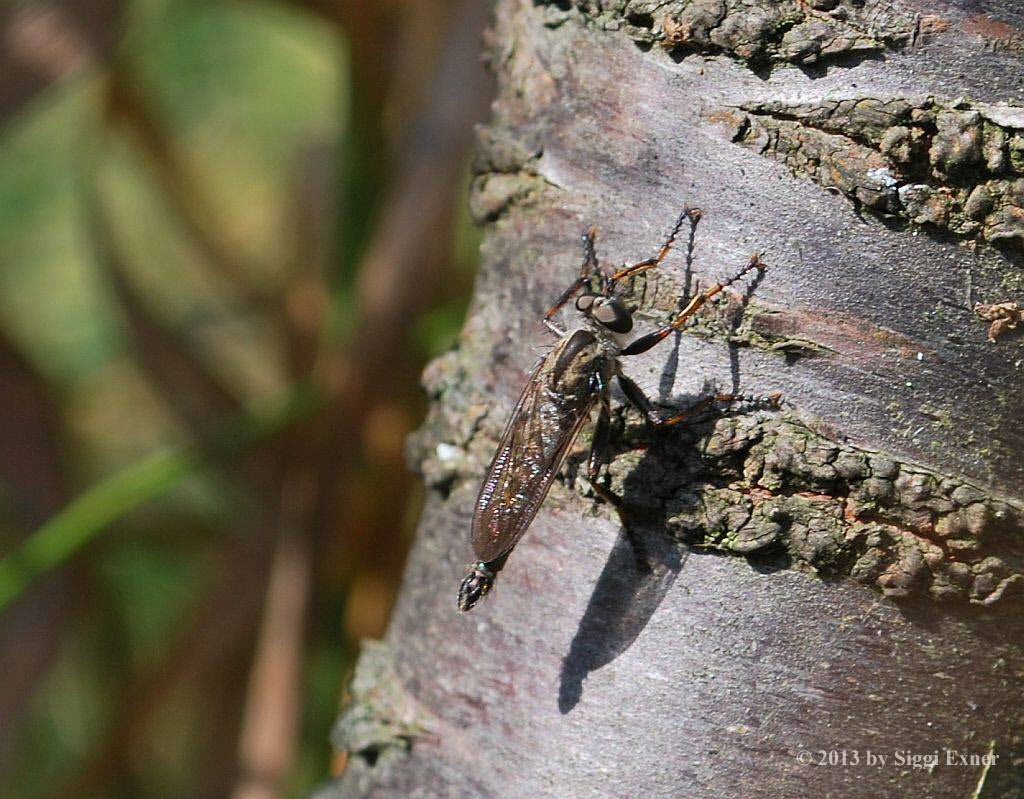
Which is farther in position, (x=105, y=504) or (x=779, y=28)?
(x=105, y=504)

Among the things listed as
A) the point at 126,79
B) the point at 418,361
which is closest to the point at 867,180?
the point at 418,361

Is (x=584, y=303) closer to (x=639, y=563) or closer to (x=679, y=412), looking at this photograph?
(x=679, y=412)

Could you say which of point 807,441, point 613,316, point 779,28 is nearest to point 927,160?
point 779,28

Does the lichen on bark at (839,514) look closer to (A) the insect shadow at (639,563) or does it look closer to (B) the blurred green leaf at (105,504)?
(A) the insect shadow at (639,563)

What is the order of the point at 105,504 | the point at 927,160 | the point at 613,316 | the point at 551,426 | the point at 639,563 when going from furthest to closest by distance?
1. the point at 105,504
2. the point at 551,426
3. the point at 613,316
4. the point at 639,563
5. the point at 927,160

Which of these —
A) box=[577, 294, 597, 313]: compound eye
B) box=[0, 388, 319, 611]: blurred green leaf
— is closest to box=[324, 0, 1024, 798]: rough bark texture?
box=[577, 294, 597, 313]: compound eye

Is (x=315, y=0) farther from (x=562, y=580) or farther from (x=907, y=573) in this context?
(x=907, y=573)

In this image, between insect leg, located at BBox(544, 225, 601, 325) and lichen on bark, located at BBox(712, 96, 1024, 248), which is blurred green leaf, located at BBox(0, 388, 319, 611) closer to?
insect leg, located at BBox(544, 225, 601, 325)
